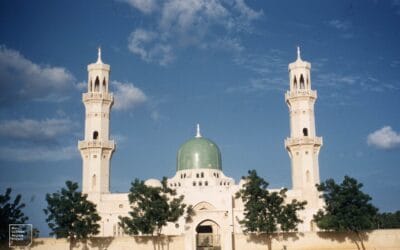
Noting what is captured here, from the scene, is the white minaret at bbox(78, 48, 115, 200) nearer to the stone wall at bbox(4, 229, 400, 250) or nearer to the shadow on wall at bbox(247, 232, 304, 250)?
the stone wall at bbox(4, 229, 400, 250)

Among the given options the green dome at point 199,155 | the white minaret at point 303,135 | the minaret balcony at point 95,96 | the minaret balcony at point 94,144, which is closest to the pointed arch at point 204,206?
the green dome at point 199,155

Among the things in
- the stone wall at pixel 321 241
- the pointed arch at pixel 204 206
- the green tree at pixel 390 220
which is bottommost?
the stone wall at pixel 321 241

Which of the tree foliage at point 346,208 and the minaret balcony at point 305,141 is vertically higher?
the minaret balcony at point 305,141

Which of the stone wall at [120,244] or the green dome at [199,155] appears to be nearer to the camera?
the stone wall at [120,244]

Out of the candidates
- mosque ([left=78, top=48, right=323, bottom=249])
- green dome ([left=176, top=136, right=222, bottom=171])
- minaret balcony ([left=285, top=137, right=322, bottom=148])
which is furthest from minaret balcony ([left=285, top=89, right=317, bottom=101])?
green dome ([left=176, top=136, right=222, bottom=171])

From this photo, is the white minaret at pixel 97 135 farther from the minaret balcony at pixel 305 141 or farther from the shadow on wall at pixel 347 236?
the shadow on wall at pixel 347 236

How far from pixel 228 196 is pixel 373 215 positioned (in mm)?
11805

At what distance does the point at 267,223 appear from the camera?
34438mm

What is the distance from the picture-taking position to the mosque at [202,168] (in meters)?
43.1

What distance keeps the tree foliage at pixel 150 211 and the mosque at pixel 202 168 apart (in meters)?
5.96

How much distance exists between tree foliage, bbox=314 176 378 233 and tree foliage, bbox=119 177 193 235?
8.75 meters

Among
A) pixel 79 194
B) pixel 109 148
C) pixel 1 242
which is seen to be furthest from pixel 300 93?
pixel 1 242

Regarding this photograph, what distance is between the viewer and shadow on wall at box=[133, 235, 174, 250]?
3566 cm

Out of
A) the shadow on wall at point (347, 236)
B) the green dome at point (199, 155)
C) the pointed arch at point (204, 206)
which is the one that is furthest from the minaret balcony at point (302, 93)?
the shadow on wall at point (347, 236)
